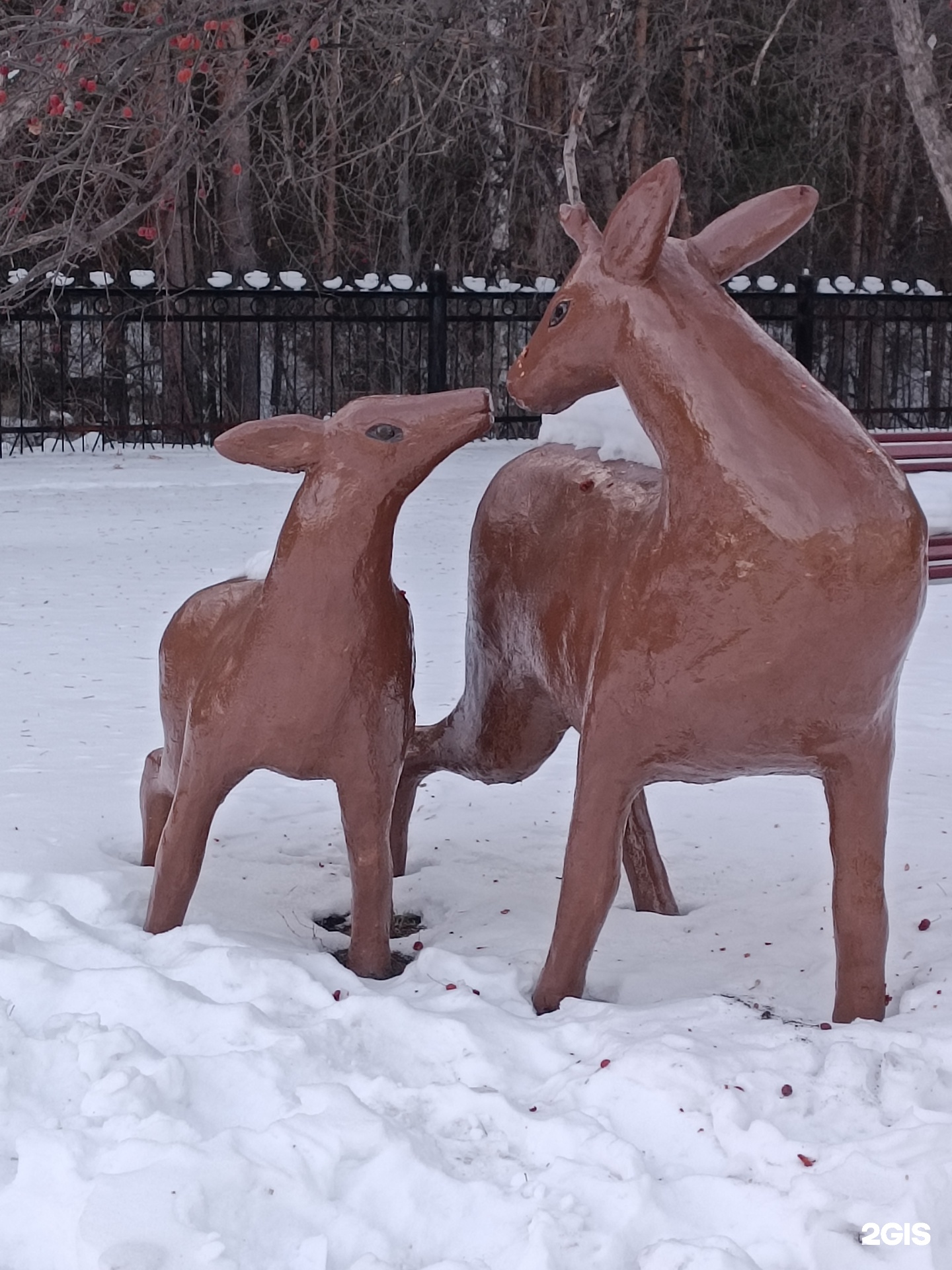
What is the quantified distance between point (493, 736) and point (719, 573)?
41.6 inches

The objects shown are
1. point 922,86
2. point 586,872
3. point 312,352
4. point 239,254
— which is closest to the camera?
point 586,872

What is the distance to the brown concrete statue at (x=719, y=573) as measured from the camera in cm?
247

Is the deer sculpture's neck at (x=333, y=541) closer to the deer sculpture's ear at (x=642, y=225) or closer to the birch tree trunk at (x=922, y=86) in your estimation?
the deer sculpture's ear at (x=642, y=225)

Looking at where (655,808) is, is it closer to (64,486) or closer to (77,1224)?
(77,1224)

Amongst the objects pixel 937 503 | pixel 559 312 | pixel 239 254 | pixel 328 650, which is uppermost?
pixel 239 254

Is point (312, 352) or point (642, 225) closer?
point (642, 225)

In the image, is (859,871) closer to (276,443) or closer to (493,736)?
(493,736)

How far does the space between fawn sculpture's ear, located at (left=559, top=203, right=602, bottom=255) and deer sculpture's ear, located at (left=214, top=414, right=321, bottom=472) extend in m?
0.65

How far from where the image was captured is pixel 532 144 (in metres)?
15.7

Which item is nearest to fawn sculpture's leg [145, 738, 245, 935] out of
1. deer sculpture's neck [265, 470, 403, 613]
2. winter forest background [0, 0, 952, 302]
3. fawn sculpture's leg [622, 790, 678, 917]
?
deer sculpture's neck [265, 470, 403, 613]

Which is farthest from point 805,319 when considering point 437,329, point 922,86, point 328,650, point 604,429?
point 328,650

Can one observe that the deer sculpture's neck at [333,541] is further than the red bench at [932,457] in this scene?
No

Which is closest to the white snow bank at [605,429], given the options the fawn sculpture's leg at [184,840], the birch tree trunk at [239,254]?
the fawn sculpture's leg at [184,840]

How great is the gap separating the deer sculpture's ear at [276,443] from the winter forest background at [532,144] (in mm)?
8147
